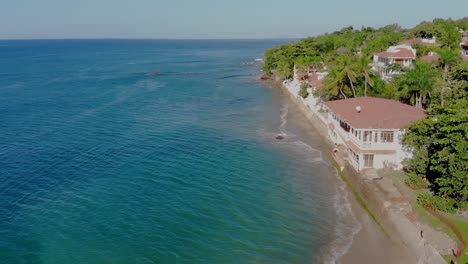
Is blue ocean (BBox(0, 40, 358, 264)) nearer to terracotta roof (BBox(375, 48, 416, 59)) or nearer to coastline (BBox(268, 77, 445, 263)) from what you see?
coastline (BBox(268, 77, 445, 263))

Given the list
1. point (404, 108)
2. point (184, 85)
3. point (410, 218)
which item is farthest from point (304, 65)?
point (410, 218)

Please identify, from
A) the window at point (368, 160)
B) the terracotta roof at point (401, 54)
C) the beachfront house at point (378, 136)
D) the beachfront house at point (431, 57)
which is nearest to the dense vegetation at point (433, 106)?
the beachfront house at point (378, 136)

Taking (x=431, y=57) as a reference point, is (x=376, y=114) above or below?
below

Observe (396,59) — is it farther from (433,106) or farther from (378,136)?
(378,136)

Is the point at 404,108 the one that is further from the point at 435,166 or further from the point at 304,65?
the point at 304,65

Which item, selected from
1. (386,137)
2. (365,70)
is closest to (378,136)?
(386,137)

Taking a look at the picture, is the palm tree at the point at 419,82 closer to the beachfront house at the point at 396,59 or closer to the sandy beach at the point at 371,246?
the beachfront house at the point at 396,59

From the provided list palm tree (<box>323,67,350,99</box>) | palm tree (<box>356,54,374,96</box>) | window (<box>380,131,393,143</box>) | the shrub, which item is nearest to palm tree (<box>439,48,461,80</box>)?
palm tree (<box>356,54,374,96</box>)
